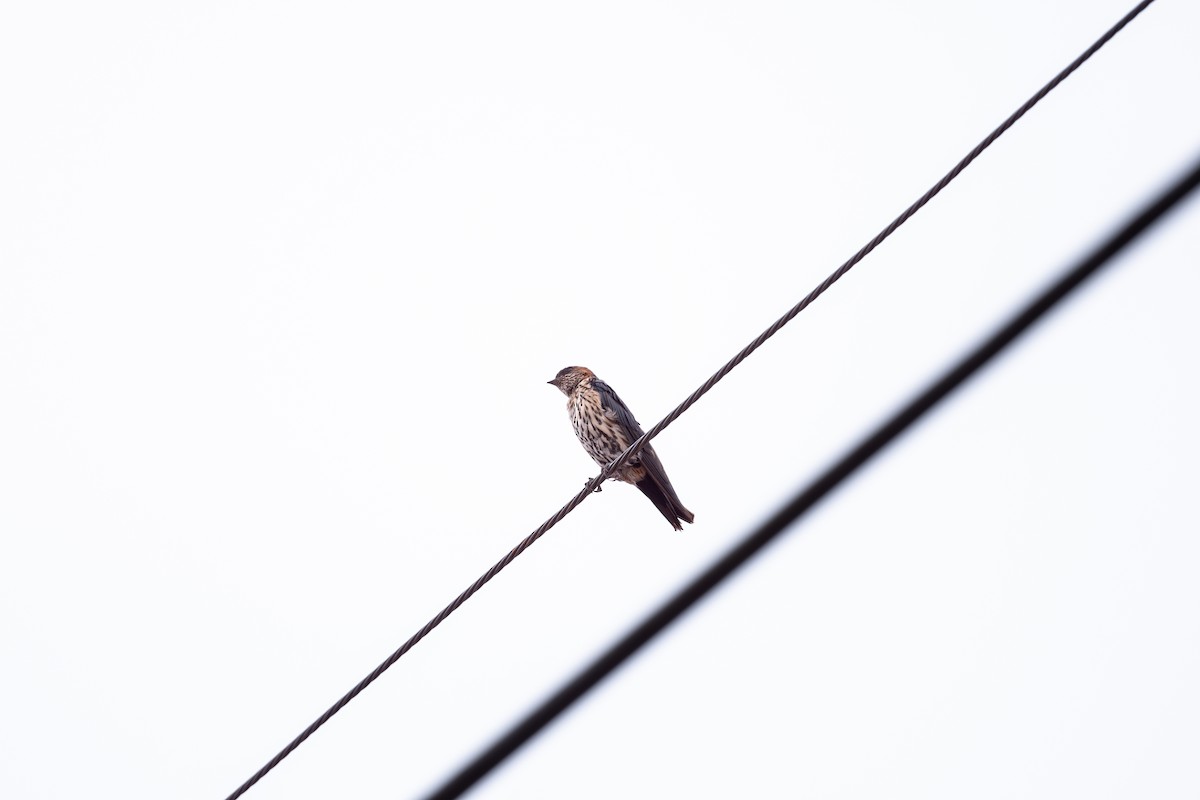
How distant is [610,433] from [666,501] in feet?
2.68

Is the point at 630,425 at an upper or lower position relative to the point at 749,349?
upper

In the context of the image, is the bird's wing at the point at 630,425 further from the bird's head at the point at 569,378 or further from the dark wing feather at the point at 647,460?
the bird's head at the point at 569,378

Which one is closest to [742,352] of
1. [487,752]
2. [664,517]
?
[487,752]

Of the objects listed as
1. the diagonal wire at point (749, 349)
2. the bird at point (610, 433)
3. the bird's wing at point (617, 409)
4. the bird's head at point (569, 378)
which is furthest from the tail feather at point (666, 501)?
the diagonal wire at point (749, 349)

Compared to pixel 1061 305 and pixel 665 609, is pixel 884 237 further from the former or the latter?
pixel 665 609

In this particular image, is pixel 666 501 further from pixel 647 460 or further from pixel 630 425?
pixel 630 425

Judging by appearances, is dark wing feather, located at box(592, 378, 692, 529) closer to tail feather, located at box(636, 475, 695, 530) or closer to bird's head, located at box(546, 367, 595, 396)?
tail feather, located at box(636, 475, 695, 530)

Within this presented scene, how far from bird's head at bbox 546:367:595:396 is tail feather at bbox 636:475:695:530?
1.29 metres

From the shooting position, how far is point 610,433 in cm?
762

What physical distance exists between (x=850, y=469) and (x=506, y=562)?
1.63 metres

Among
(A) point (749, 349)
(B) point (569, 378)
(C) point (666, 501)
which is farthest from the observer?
(B) point (569, 378)

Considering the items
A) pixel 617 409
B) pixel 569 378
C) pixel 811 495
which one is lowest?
pixel 811 495

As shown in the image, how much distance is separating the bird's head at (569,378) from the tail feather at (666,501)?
1287 millimetres

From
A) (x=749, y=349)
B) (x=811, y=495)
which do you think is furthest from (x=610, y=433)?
(x=811, y=495)
